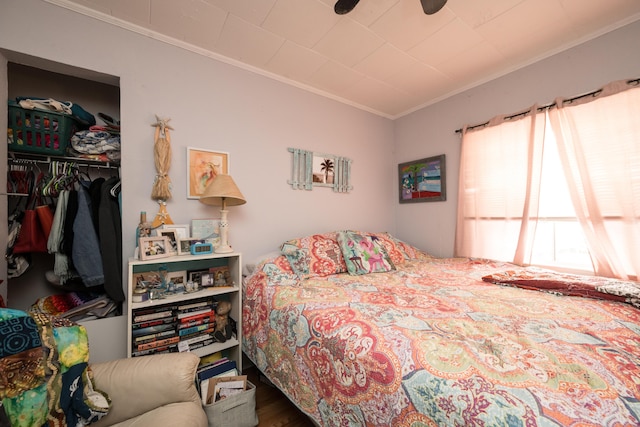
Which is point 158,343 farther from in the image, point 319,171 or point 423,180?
point 423,180

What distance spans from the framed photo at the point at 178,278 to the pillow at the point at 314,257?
75 cm

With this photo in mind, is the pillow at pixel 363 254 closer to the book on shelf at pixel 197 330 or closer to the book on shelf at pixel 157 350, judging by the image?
the book on shelf at pixel 197 330

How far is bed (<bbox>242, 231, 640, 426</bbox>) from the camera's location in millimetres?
663

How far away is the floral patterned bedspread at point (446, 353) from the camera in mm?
654

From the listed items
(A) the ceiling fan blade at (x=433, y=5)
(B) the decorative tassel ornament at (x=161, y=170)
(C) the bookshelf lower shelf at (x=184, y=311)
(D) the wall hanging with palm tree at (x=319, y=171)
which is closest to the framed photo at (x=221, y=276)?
(C) the bookshelf lower shelf at (x=184, y=311)

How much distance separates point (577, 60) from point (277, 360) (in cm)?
311

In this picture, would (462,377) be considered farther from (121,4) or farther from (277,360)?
(121,4)

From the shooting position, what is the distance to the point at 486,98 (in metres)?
2.46

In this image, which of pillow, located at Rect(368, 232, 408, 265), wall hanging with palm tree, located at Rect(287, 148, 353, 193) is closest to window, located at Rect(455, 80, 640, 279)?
pillow, located at Rect(368, 232, 408, 265)

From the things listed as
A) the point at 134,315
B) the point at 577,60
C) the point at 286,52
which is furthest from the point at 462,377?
the point at 577,60

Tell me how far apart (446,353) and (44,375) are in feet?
4.68

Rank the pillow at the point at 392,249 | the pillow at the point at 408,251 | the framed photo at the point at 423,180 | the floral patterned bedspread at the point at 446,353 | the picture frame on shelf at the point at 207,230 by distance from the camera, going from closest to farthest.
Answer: the floral patterned bedspread at the point at 446,353 → the picture frame on shelf at the point at 207,230 → the pillow at the point at 392,249 → the pillow at the point at 408,251 → the framed photo at the point at 423,180

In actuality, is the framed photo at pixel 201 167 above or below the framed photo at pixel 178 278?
above

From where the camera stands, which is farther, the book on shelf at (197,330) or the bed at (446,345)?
the book on shelf at (197,330)
